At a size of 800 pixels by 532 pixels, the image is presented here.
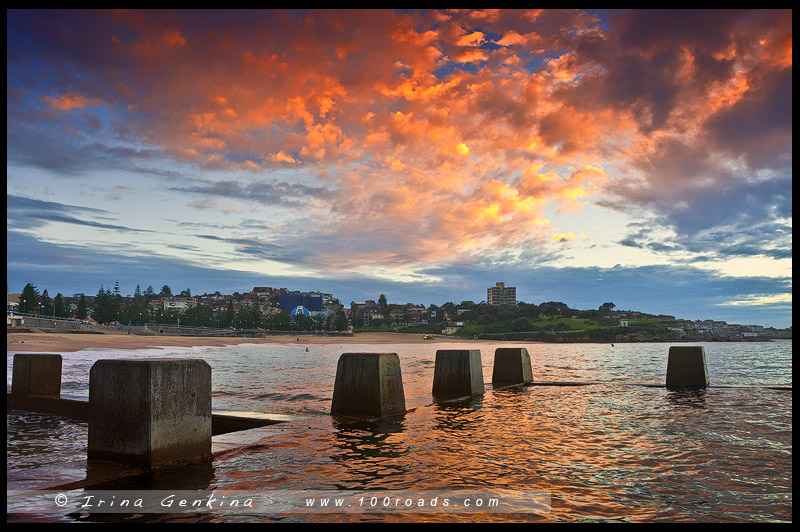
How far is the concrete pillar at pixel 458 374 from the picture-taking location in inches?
554

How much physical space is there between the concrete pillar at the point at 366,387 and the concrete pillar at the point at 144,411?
401cm

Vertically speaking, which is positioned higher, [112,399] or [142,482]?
[112,399]

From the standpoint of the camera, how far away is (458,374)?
46.6 ft

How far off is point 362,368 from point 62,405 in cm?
687

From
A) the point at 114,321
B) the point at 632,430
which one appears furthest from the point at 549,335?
the point at 632,430

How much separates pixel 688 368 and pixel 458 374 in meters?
7.31

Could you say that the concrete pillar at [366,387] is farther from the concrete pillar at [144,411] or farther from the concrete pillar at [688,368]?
the concrete pillar at [688,368]

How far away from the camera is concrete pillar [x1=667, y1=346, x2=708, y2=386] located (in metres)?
16.3

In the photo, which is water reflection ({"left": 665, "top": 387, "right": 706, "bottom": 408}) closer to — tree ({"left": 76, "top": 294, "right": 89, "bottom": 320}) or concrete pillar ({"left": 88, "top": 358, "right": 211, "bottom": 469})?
concrete pillar ({"left": 88, "top": 358, "right": 211, "bottom": 469})

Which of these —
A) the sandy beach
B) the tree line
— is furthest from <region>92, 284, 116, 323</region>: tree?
the sandy beach

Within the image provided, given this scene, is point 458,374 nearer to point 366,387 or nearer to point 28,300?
point 366,387
